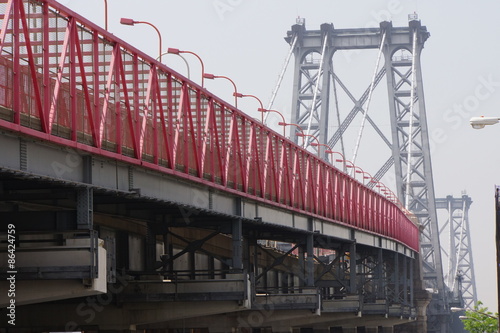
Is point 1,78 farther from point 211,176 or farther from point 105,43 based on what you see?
point 211,176

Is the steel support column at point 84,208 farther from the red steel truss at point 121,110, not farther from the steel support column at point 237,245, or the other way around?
the steel support column at point 237,245

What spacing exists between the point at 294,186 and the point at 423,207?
3708 inches

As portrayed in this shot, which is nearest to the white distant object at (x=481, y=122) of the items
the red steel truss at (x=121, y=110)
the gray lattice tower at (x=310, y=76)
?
the red steel truss at (x=121, y=110)

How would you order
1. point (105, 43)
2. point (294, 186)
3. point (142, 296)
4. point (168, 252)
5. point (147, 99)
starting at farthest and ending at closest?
point (294, 186), point (168, 252), point (142, 296), point (147, 99), point (105, 43)

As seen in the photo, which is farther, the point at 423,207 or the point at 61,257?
the point at 423,207

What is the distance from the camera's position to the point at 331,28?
5837 inches

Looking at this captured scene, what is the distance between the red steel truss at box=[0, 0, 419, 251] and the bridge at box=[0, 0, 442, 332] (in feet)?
0.17

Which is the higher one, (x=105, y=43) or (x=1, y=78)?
(x=105, y=43)

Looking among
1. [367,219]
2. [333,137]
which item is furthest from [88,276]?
[333,137]

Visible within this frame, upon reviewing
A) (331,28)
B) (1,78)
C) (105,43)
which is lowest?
(1,78)

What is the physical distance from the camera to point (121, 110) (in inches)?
1334

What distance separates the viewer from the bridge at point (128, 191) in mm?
27906

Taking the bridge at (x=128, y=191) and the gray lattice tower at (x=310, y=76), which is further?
the gray lattice tower at (x=310, y=76)

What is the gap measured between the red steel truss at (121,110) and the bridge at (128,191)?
2.0 inches
